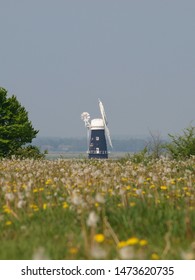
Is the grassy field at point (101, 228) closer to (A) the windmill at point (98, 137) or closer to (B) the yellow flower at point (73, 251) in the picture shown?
(B) the yellow flower at point (73, 251)

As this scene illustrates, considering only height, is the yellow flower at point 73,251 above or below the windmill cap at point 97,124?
below

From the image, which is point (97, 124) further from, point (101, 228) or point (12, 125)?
point (101, 228)

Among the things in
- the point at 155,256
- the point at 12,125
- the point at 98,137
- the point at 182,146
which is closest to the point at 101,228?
the point at 155,256

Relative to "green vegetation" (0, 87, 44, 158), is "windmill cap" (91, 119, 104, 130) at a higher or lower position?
higher

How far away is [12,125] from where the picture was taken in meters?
57.5

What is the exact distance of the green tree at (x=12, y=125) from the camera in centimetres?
5750

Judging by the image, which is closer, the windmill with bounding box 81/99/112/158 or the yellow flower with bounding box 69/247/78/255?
the yellow flower with bounding box 69/247/78/255

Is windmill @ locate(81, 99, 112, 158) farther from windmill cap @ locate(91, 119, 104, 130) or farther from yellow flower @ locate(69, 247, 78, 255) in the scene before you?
yellow flower @ locate(69, 247, 78, 255)

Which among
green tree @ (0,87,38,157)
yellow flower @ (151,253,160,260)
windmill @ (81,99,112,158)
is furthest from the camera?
windmill @ (81,99,112,158)

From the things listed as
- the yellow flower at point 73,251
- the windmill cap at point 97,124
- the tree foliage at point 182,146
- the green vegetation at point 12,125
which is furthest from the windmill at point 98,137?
the yellow flower at point 73,251

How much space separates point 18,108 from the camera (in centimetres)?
6122

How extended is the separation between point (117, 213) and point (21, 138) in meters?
52.6

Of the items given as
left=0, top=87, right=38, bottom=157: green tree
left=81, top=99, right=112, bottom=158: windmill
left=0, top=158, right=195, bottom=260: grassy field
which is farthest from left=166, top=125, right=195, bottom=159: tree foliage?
left=81, top=99, right=112, bottom=158: windmill

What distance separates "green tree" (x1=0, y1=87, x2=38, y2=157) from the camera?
57500 millimetres
